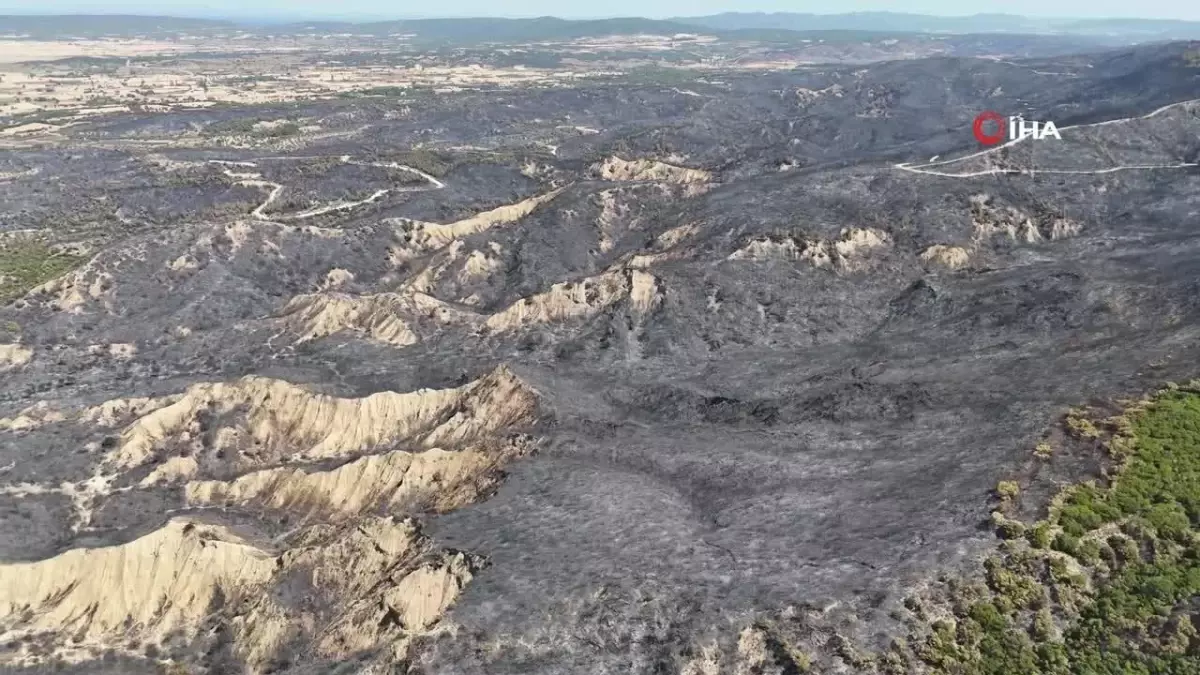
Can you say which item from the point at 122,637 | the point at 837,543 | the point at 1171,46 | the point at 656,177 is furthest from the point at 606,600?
→ the point at 1171,46

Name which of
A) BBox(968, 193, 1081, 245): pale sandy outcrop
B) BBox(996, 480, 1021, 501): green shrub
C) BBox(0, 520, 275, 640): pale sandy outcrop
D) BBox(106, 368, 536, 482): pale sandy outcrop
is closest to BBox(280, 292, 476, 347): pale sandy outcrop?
BBox(106, 368, 536, 482): pale sandy outcrop

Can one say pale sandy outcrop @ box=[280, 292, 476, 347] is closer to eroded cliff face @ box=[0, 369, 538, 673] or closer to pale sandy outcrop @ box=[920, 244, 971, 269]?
eroded cliff face @ box=[0, 369, 538, 673]

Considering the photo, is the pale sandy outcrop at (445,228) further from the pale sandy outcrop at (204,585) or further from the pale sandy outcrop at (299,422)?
A: the pale sandy outcrop at (204,585)

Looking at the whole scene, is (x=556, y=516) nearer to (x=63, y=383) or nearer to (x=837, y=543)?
(x=837, y=543)

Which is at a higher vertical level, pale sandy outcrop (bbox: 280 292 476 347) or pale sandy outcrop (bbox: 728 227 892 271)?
pale sandy outcrop (bbox: 728 227 892 271)

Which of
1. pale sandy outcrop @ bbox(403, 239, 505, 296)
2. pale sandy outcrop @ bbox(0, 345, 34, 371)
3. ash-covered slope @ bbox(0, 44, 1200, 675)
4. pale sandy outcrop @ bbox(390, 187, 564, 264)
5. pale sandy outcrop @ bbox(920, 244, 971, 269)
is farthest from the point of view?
pale sandy outcrop @ bbox(390, 187, 564, 264)

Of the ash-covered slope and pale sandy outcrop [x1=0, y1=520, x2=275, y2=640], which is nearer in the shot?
the ash-covered slope

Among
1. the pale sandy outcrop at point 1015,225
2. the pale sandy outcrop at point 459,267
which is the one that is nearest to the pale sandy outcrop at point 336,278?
the pale sandy outcrop at point 459,267
